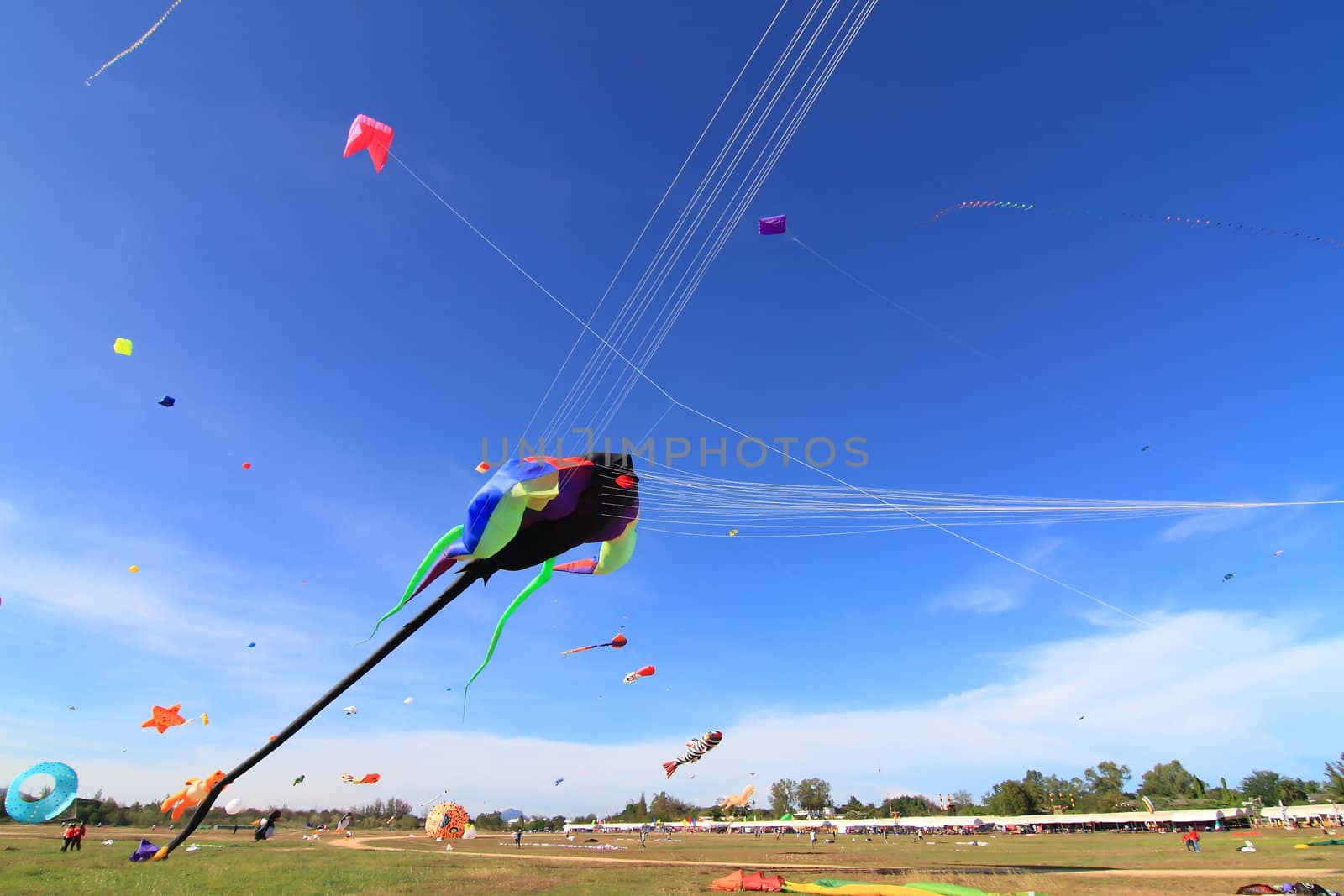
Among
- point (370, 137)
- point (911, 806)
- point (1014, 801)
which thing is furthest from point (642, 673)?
point (911, 806)

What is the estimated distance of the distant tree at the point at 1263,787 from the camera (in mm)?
87812

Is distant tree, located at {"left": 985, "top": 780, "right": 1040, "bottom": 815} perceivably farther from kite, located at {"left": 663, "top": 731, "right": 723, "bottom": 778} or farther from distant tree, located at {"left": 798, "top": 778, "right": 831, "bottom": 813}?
kite, located at {"left": 663, "top": 731, "right": 723, "bottom": 778}

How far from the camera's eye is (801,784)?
136 metres

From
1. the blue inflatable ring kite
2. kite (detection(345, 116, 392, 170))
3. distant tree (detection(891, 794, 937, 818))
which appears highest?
kite (detection(345, 116, 392, 170))

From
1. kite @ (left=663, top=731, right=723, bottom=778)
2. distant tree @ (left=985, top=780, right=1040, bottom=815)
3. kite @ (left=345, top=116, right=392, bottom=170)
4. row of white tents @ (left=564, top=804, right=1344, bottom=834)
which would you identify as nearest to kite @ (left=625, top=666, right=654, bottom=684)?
kite @ (left=663, top=731, right=723, bottom=778)

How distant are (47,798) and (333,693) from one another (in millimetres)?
15843

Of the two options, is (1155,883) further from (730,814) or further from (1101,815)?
(730,814)

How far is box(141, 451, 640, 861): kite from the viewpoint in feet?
31.4

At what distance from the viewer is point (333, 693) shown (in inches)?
377

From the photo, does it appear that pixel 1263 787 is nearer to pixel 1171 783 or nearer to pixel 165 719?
pixel 1171 783

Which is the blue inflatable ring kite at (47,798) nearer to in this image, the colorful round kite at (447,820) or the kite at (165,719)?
the kite at (165,719)

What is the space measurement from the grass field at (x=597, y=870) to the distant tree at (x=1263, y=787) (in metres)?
79.7

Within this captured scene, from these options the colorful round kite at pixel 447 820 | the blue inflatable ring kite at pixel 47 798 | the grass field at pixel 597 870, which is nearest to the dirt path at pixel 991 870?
the grass field at pixel 597 870

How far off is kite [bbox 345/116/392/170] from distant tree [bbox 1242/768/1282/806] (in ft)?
402
